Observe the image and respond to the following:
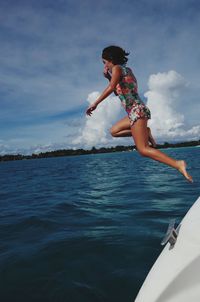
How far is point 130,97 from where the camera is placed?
4.54 m

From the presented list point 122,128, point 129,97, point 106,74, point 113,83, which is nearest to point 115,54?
point 106,74

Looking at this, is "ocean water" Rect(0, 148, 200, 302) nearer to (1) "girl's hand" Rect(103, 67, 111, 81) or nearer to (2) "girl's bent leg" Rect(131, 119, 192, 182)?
(2) "girl's bent leg" Rect(131, 119, 192, 182)

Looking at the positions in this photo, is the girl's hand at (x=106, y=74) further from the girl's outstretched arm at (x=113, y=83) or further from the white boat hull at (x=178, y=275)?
the white boat hull at (x=178, y=275)

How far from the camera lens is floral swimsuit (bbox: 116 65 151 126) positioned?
14.5ft

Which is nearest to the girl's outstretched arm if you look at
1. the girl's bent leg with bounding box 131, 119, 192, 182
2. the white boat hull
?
the girl's bent leg with bounding box 131, 119, 192, 182

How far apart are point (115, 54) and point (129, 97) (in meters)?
0.61

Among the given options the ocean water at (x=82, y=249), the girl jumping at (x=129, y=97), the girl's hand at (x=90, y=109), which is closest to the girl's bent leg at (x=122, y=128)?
the girl jumping at (x=129, y=97)

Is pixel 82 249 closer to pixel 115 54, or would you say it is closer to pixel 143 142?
pixel 143 142

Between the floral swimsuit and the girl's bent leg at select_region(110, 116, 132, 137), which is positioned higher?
the floral swimsuit

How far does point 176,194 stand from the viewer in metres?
12.7

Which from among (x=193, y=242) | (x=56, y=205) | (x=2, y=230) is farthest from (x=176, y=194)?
(x=193, y=242)

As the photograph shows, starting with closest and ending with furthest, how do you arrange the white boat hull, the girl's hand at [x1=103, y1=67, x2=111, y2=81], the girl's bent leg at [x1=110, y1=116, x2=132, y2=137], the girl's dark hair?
1. the white boat hull
2. the girl's dark hair
3. the girl's hand at [x1=103, y1=67, x2=111, y2=81]
4. the girl's bent leg at [x1=110, y1=116, x2=132, y2=137]

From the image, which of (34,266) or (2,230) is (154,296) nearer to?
(34,266)

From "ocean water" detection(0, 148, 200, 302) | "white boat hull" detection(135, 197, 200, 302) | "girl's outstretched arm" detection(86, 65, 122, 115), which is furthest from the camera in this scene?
"ocean water" detection(0, 148, 200, 302)
